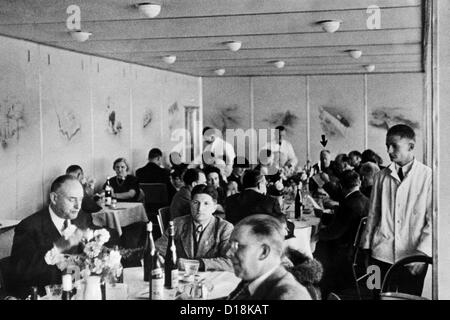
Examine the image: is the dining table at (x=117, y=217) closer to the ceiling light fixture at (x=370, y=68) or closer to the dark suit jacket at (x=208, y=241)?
the dark suit jacket at (x=208, y=241)

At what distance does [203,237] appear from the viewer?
9.84 ft

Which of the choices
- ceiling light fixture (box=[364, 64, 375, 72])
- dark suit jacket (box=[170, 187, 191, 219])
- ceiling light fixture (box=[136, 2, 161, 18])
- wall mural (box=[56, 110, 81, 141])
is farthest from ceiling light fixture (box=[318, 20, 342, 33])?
wall mural (box=[56, 110, 81, 141])

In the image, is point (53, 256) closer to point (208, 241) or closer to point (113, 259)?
point (113, 259)

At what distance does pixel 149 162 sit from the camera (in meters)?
4.09

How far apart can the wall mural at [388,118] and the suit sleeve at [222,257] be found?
1000 mm

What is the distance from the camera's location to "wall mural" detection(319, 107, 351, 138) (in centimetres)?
320

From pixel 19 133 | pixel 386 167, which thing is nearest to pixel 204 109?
pixel 386 167

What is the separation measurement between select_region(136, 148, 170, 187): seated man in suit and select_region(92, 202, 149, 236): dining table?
0.33 meters

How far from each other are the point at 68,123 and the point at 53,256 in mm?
1394

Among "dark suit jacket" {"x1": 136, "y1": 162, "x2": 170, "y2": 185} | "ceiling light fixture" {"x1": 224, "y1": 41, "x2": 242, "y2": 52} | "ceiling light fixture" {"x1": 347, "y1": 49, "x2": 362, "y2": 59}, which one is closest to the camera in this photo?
"ceiling light fixture" {"x1": 347, "y1": 49, "x2": 362, "y2": 59}

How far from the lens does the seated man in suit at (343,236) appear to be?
2947 mm

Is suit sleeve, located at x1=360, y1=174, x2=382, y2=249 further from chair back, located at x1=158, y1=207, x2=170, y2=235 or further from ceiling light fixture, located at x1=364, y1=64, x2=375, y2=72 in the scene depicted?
chair back, located at x1=158, y1=207, x2=170, y2=235
